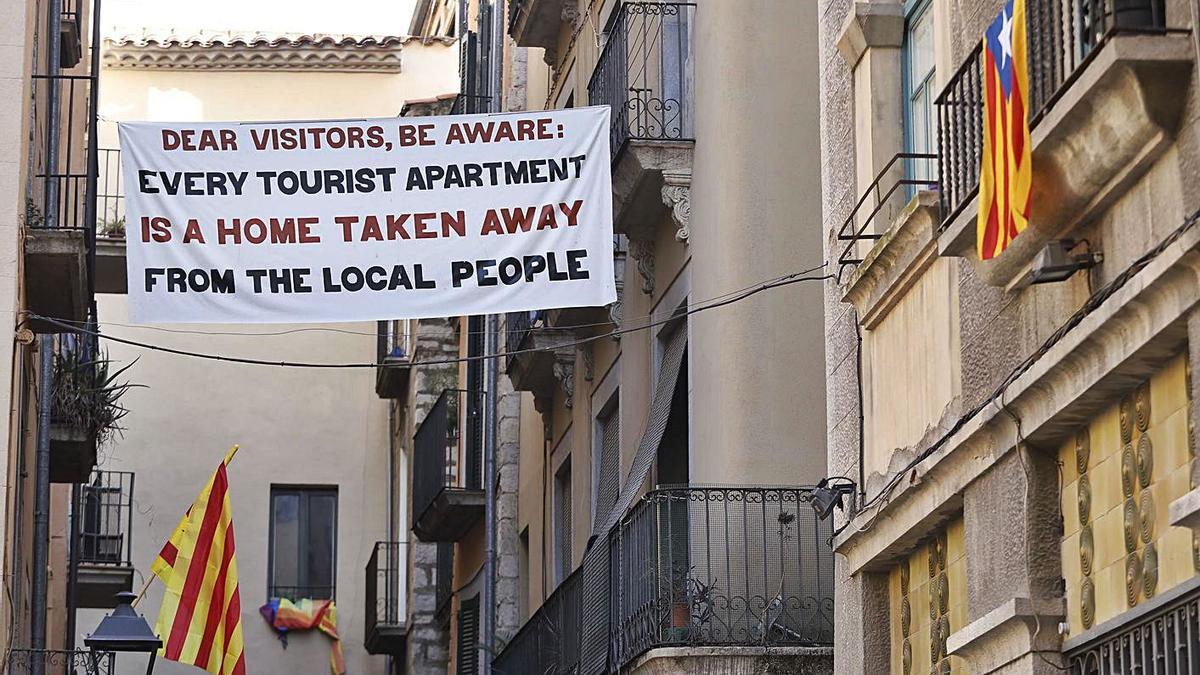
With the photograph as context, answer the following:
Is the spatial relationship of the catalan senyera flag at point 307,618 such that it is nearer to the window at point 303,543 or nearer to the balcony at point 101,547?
the window at point 303,543

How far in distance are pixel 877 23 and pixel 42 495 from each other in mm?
8620

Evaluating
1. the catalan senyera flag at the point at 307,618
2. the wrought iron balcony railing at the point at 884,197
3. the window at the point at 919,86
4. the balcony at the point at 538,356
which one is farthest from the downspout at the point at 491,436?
the window at the point at 919,86

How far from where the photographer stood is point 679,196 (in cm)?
1598

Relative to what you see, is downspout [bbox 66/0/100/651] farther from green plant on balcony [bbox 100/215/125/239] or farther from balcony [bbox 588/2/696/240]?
green plant on balcony [bbox 100/215/125/239]

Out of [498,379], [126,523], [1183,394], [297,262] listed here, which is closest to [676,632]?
[297,262]

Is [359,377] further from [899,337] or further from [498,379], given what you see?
[899,337]

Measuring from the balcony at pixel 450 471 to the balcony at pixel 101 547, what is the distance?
3.78 meters

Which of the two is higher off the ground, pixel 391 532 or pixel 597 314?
pixel 597 314

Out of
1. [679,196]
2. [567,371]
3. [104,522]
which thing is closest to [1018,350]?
[679,196]

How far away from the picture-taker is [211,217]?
45.6 ft

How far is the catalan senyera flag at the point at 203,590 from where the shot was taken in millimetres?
18953

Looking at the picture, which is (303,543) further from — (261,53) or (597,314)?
(597,314)

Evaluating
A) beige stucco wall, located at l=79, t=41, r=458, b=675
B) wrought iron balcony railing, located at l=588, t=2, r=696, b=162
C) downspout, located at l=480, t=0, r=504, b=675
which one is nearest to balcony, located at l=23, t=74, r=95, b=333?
wrought iron balcony railing, located at l=588, t=2, r=696, b=162

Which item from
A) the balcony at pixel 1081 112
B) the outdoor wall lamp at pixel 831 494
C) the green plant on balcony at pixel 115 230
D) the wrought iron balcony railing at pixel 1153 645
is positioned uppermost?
the green plant on balcony at pixel 115 230
